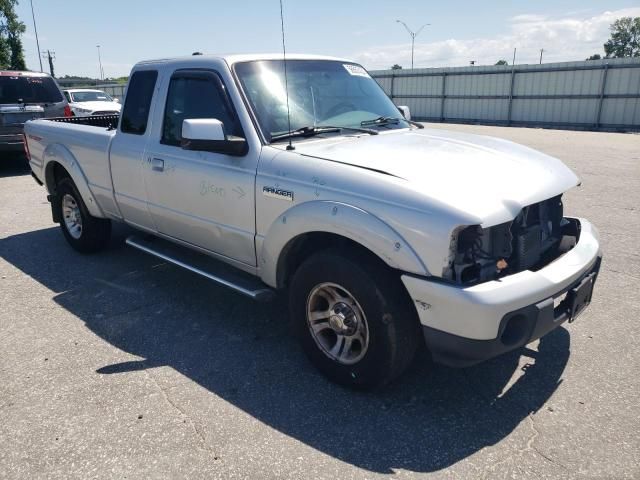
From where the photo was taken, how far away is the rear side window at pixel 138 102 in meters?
4.41

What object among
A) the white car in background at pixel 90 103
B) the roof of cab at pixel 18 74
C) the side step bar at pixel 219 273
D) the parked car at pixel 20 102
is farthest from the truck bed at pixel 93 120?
the white car in background at pixel 90 103

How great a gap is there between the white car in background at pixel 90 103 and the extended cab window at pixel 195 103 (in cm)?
1331

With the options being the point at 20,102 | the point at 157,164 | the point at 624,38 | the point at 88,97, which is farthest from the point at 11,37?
the point at 624,38

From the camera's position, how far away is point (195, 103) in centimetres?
397

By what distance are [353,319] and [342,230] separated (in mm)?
552

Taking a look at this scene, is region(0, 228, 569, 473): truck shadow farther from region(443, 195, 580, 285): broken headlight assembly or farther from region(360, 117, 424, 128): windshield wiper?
region(360, 117, 424, 128): windshield wiper

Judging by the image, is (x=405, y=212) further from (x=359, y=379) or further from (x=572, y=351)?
(x=572, y=351)

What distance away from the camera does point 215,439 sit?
2.76 m

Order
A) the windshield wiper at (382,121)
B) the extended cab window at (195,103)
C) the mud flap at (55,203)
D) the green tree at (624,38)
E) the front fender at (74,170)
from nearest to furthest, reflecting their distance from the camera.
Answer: the extended cab window at (195,103) → the windshield wiper at (382,121) → the front fender at (74,170) → the mud flap at (55,203) → the green tree at (624,38)

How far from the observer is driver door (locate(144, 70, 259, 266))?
355 centimetres

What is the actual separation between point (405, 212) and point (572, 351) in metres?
1.85

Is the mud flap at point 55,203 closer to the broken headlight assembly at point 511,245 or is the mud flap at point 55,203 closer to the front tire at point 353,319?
the front tire at point 353,319

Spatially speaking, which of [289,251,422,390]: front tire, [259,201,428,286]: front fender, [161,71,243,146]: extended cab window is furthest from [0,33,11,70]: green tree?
[289,251,422,390]: front tire

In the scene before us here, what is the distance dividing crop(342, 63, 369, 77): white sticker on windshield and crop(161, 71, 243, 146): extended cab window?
4.10 ft
